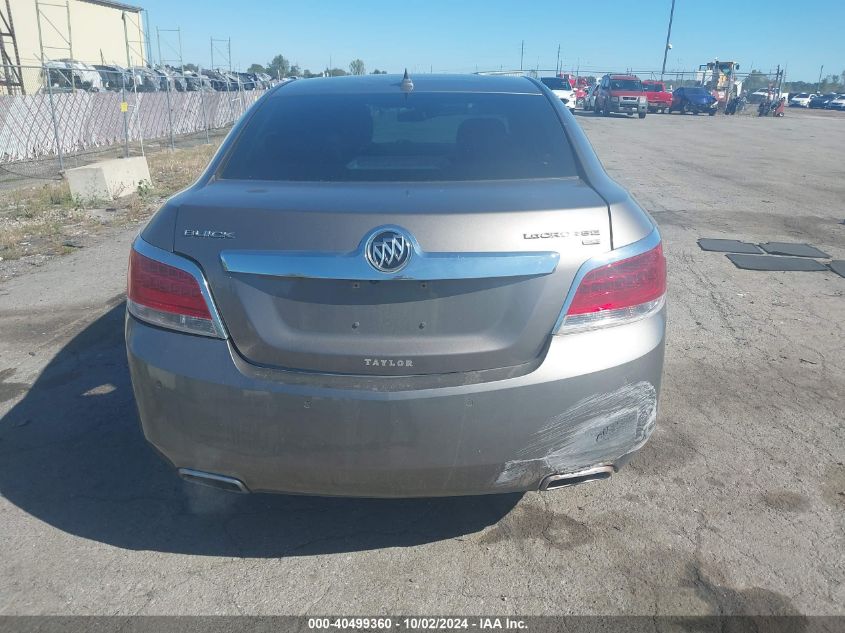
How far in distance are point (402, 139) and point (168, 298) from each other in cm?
143

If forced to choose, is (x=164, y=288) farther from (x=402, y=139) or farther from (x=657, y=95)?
(x=657, y=95)

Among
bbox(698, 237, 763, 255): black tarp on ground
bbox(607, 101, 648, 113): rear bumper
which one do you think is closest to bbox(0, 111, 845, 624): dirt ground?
bbox(698, 237, 763, 255): black tarp on ground

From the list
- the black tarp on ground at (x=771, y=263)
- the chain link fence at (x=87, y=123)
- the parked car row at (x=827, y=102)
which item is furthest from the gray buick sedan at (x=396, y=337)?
the parked car row at (x=827, y=102)

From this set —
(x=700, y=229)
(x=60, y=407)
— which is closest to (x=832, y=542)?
(x=60, y=407)

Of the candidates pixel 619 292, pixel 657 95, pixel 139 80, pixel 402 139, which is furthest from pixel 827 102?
pixel 619 292

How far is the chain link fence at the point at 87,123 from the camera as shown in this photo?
16.9 m

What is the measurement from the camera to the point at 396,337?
7.68 feet

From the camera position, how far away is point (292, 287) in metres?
2.33

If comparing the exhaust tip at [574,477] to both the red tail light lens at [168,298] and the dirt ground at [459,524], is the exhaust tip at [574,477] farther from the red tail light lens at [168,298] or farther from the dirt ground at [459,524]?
the red tail light lens at [168,298]

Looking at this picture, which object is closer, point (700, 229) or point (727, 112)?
point (700, 229)

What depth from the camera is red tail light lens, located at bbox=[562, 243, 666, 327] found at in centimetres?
240

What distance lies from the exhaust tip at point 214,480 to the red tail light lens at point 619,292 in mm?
1249

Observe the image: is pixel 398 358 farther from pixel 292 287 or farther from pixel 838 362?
pixel 838 362

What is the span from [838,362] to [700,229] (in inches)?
177
